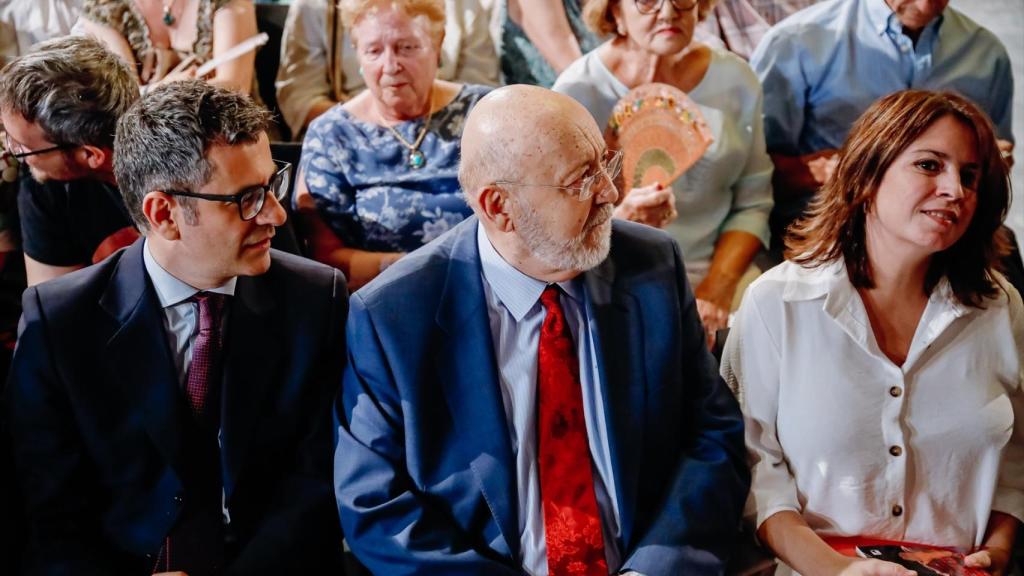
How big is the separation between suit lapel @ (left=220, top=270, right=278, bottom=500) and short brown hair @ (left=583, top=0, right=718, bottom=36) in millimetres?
1453

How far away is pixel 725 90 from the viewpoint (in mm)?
2756

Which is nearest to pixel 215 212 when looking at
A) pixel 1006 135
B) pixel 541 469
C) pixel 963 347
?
pixel 541 469

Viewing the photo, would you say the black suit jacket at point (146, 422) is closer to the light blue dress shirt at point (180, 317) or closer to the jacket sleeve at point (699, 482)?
the light blue dress shirt at point (180, 317)

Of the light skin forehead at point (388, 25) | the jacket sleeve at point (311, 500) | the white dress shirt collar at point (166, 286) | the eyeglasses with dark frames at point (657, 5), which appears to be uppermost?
the eyeglasses with dark frames at point (657, 5)

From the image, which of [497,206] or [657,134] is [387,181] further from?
[497,206]

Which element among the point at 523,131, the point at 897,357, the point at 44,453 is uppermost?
the point at 523,131

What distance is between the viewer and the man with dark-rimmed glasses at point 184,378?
1757 millimetres

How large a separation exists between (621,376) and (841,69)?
1635 millimetres

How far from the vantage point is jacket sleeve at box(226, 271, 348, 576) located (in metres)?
1.81

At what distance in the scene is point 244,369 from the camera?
5.98 feet

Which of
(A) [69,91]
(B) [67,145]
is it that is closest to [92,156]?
(B) [67,145]

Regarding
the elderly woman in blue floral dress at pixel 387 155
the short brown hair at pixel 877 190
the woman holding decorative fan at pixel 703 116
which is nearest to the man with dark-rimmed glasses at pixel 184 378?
the elderly woman in blue floral dress at pixel 387 155

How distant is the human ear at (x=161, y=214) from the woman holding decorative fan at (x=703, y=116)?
4.19 feet

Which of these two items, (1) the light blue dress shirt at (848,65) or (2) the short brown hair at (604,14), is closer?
(2) the short brown hair at (604,14)
